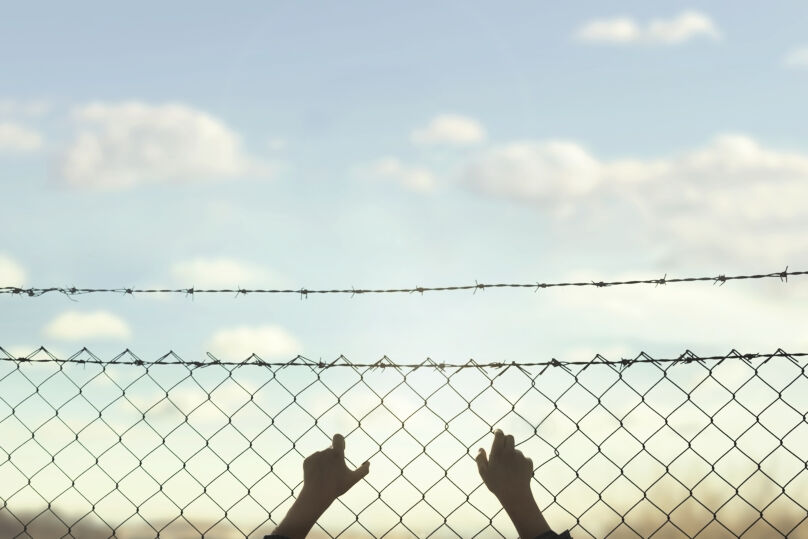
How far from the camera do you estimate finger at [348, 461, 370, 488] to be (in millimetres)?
3510

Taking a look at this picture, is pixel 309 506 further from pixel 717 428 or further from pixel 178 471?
pixel 717 428

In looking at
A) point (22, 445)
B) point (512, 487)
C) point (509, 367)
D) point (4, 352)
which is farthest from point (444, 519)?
point (4, 352)

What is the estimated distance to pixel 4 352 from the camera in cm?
418

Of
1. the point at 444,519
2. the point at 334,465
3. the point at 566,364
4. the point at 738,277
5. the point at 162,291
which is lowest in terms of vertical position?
the point at 444,519

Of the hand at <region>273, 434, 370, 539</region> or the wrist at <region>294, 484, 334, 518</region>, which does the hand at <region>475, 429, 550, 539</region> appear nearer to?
the hand at <region>273, 434, 370, 539</region>

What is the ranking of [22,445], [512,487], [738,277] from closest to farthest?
[512,487] → [738,277] → [22,445]

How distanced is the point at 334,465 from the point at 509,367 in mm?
798

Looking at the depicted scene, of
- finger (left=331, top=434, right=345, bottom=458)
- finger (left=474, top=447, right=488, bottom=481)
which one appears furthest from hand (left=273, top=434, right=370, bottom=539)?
finger (left=474, top=447, right=488, bottom=481)

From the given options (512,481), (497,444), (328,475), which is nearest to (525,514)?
(512,481)

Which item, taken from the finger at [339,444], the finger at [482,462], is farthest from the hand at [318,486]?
the finger at [482,462]

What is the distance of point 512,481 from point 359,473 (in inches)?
23.5

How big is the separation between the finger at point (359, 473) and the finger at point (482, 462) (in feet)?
1.43

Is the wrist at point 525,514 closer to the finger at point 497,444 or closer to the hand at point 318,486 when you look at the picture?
the finger at point 497,444

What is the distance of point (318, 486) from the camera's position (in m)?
3.47
